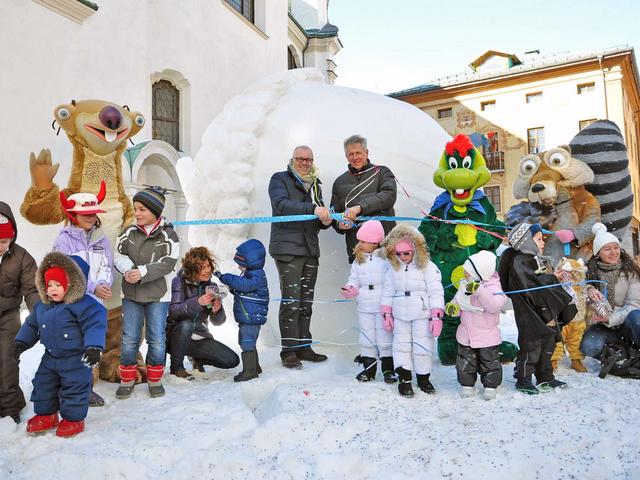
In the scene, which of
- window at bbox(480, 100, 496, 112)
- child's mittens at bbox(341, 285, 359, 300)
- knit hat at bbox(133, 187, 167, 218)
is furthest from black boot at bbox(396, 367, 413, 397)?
window at bbox(480, 100, 496, 112)

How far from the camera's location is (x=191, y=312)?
3.69 m

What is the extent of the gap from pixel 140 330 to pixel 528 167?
3.56 m

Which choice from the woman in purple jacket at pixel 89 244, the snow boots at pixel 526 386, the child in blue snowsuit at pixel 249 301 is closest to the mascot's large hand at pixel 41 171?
the woman in purple jacket at pixel 89 244

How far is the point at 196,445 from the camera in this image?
2.57m

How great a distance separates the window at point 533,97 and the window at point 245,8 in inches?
513

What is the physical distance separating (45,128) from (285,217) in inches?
232

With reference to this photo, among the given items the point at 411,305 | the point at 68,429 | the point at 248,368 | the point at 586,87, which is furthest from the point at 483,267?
the point at 586,87

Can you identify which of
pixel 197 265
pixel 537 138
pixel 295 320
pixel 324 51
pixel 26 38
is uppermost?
pixel 324 51

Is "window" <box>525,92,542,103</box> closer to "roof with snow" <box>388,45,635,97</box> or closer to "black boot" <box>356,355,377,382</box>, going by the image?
"roof with snow" <box>388,45,635,97</box>

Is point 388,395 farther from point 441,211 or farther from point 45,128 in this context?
point 45,128

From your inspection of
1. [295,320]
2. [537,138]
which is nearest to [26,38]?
[295,320]

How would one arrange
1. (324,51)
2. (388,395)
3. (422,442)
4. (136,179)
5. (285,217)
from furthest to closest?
(324,51) < (136,179) < (285,217) < (388,395) < (422,442)

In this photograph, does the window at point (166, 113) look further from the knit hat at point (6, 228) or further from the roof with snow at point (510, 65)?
the roof with snow at point (510, 65)

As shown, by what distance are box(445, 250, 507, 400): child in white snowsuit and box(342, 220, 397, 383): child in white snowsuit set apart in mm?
538
